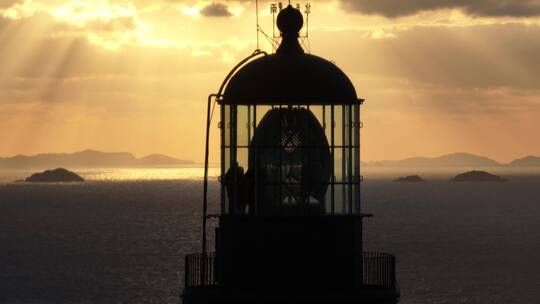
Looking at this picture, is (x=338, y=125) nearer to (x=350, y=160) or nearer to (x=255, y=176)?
(x=350, y=160)

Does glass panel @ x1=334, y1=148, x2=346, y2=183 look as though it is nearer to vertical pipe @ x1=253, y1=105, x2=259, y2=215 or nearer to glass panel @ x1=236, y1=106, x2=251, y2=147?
vertical pipe @ x1=253, y1=105, x2=259, y2=215

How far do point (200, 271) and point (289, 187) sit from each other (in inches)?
114

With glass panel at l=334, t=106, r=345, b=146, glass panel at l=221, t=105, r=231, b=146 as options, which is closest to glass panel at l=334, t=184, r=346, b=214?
glass panel at l=334, t=106, r=345, b=146

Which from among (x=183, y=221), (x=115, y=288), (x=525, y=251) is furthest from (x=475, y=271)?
(x=183, y=221)

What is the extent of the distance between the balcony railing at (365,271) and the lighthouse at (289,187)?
330 millimetres

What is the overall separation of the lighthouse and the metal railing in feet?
0.99

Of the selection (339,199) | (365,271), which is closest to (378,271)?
(365,271)

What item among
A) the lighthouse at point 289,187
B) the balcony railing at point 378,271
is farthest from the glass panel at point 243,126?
the balcony railing at point 378,271

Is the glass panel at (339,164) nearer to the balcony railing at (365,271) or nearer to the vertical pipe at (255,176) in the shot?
the vertical pipe at (255,176)

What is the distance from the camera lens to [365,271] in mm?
25172

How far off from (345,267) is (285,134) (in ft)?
10.1

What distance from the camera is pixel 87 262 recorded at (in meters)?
121

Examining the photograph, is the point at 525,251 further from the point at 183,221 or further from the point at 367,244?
the point at 183,221

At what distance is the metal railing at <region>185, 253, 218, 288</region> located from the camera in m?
25.1
